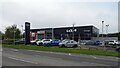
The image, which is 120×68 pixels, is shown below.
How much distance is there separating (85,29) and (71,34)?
6480 millimetres

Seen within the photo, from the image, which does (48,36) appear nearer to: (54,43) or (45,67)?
(54,43)

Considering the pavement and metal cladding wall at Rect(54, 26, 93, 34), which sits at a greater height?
metal cladding wall at Rect(54, 26, 93, 34)

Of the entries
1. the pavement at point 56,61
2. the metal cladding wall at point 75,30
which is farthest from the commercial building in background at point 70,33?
the pavement at point 56,61

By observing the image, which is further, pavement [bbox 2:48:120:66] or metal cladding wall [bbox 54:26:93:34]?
metal cladding wall [bbox 54:26:93:34]

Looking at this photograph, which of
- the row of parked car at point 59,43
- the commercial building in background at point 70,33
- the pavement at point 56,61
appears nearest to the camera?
the pavement at point 56,61

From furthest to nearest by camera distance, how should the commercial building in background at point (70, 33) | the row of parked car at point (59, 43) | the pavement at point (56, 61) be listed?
the commercial building in background at point (70, 33), the row of parked car at point (59, 43), the pavement at point (56, 61)

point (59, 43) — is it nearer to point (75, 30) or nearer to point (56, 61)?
point (56, 61)

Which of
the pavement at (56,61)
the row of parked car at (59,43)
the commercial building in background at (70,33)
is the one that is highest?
the commercial building in background at (70,33)

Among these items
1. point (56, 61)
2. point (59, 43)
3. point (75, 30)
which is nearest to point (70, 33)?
point (75, 30)

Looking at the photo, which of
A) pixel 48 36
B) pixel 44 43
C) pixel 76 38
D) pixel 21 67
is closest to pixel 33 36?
pixel 48 36

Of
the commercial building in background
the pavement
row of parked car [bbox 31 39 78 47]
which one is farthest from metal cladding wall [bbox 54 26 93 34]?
the pavement

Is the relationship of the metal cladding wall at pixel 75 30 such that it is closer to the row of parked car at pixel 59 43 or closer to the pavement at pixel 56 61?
the row of parked car at pixel 59 43

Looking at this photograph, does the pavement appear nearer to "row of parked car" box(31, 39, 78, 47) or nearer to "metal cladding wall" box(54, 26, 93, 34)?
"row of parked car" box(31, 39, 78, 47)

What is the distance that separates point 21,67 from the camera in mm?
12836
